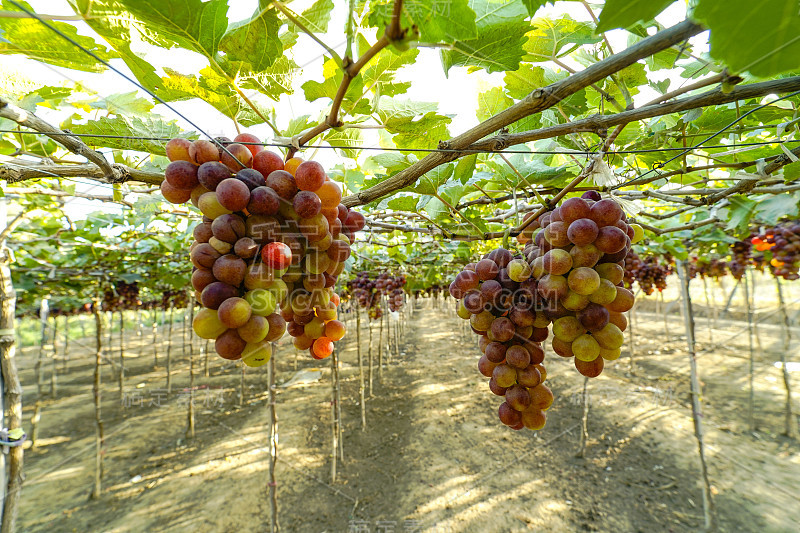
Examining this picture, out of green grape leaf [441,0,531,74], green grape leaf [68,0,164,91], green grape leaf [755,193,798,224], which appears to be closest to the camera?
green grape leaf [68,0,164,91]

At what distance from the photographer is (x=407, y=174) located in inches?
37.0

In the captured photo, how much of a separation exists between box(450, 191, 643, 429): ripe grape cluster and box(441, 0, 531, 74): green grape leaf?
17.2 inches

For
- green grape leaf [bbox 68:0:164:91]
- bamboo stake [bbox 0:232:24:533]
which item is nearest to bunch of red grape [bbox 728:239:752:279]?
green grape leaf [bbox 68:0:164:91]

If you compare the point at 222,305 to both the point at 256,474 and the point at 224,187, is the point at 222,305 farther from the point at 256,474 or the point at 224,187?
the point at 256,474

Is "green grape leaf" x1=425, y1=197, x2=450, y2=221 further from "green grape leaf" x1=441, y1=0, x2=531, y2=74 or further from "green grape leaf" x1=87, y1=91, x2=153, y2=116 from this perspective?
"green grape leaf" x1=87, y1=91, x2=153, y2=116

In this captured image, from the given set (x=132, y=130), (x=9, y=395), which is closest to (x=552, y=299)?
(x=132, y=130)

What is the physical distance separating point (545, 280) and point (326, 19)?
2.88 feet

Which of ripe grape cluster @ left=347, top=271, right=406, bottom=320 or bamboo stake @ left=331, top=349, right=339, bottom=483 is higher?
ripe grape cluster @ left=347, top=271, right=406, bottom=320

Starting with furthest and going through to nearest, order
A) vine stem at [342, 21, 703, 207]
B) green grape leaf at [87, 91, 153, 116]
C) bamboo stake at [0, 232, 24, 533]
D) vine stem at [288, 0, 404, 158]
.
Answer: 1. bamboo stake at [0, 232, 24, 533]
2. green grape leaf at [87, 91, 153, 116]
3. vine stem at [342, 21, 703, 207]
4. vine stem at [288, 0, 404, 158]

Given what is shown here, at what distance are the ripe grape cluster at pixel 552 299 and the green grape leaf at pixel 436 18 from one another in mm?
580

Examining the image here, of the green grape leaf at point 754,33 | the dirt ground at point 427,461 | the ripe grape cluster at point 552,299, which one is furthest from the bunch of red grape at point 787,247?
the green grape leaf at point 754,33

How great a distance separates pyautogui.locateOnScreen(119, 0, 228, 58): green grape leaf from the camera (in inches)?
25.0

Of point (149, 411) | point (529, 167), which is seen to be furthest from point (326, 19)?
point (149, 411)

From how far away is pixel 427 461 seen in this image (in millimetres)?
5680
